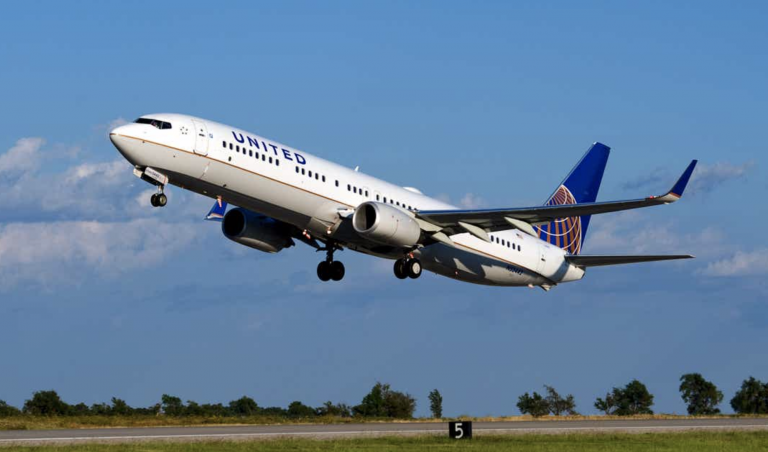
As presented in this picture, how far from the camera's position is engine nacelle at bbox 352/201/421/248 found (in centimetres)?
4712

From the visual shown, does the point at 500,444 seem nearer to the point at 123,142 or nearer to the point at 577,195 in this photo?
the point at 123,142

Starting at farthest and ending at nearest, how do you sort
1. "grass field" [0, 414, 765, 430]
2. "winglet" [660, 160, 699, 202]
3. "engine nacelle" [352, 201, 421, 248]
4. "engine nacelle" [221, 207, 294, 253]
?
"engine nacelle" [221, 207, 294, 253] → "engine nacelle" [352, 201, 421, 248] → "grass field" [0, 414, 765, 430] → "winglet" [660, 160, 699, 202]

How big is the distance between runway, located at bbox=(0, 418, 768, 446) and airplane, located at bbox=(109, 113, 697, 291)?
315 inches

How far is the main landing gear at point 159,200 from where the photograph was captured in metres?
43.4

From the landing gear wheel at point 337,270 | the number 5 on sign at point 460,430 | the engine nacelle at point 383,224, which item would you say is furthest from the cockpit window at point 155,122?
the number 5 on sign at point 460,430

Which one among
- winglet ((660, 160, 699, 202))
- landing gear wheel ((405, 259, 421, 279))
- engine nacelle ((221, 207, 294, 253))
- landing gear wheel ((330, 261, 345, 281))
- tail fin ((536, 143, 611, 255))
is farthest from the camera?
tail fin ((536, 143, 611, 255))

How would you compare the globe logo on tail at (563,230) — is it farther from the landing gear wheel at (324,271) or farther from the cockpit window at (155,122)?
the cockpit window at (155,122)

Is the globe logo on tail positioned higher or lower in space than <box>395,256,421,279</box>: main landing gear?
higher

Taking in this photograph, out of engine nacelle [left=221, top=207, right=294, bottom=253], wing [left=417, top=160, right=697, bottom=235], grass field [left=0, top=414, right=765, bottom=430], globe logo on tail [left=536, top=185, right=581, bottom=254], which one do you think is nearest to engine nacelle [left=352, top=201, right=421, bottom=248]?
wing [left=417, top=160, right=697, bottom=235]

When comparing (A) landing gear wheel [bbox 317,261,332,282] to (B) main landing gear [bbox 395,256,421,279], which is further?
(A) landing gear wheel [bbox 317,261,332,282]

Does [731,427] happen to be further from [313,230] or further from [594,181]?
[594,181]

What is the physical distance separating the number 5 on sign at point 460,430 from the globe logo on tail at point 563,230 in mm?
24825

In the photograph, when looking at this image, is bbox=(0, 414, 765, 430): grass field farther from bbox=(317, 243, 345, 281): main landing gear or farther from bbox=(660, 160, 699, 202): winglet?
bbox=(660, 160, 699, 202): winglet

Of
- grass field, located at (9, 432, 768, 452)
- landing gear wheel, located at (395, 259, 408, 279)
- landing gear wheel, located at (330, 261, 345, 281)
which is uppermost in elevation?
landing gear wheel, located at (330, 261, 345, 281)
